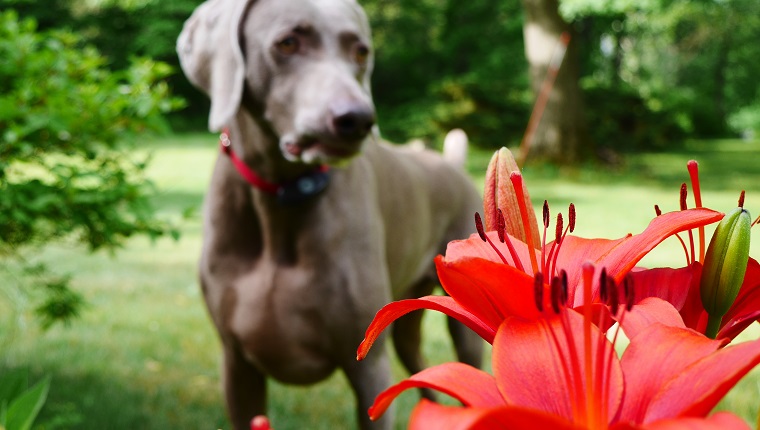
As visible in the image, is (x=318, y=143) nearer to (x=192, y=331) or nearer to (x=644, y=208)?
(x=192, y=331)

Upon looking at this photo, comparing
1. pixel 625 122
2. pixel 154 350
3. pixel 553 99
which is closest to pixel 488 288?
pixel 154 350

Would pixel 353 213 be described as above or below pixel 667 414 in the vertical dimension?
below

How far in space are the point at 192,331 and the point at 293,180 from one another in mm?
3014

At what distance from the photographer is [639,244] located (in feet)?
1.72

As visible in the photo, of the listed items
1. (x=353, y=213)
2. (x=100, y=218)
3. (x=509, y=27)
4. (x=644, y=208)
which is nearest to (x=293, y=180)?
(x=353, y=213)

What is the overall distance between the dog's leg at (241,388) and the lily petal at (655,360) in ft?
7.62

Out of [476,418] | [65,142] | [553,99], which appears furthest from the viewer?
[553,99]

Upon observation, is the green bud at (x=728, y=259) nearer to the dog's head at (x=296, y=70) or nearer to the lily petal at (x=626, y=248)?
the lily petal at (x=626, y=248)

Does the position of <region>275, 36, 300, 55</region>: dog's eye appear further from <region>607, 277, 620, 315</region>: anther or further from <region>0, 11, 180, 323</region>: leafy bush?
<region>607, 277, 620, 315</region>: anther

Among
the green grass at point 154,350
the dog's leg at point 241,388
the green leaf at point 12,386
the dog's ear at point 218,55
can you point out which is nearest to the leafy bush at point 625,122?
the green grass at point 154,350

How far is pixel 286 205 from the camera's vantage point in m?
2.44

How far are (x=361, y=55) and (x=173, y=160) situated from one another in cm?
1556

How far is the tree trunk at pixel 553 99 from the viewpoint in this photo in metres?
14.3

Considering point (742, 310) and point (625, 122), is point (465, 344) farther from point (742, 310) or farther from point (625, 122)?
point (625, 122)
